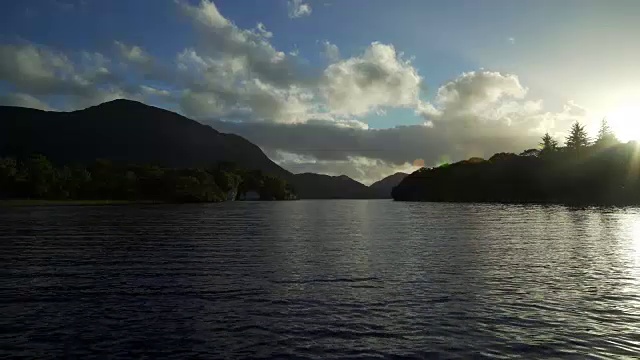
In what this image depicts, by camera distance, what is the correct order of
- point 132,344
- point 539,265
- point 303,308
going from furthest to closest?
point 539,265
point 303,308
point 132,344

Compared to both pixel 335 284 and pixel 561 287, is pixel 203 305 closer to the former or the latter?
pixel 335 284

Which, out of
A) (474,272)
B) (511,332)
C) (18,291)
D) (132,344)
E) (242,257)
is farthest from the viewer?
(242,257)

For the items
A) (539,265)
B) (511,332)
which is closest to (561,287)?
(539,265)

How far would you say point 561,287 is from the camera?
101ft

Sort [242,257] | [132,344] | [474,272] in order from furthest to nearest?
[242,257] < [474,272] < [132,344]

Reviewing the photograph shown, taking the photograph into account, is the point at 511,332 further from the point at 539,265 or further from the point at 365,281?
the point at 539,265

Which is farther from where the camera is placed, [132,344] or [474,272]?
[474,272]

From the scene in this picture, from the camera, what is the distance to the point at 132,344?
1908cm

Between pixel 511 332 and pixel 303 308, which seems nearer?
pixel 511 332

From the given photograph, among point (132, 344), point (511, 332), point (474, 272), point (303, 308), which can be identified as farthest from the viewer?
point (474, 272)

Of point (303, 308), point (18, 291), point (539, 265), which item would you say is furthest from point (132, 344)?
point (539, 265)

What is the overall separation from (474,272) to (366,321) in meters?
17.7

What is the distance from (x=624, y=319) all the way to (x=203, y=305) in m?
22.3

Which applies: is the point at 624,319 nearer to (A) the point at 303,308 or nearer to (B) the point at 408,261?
(A) the point at 303,308
